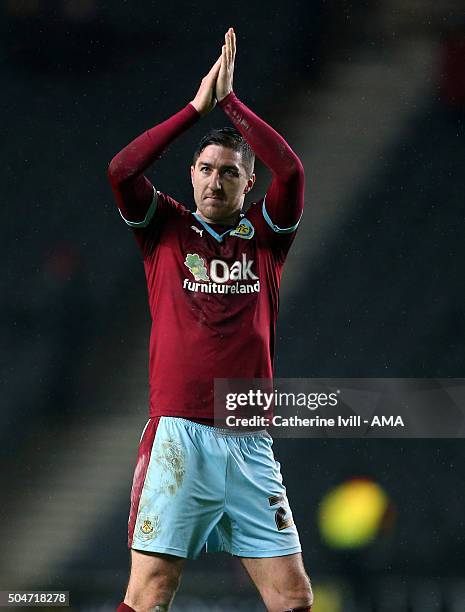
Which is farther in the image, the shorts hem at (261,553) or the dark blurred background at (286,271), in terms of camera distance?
the dark blurred background at (286,271)

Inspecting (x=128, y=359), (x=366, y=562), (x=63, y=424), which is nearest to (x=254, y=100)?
(x=128, y=359)

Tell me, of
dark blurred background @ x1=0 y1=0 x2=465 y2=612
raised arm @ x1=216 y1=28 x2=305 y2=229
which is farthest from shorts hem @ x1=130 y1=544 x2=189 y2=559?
dark blurred background @ x1=0 y1=0 x2=465 y2=612

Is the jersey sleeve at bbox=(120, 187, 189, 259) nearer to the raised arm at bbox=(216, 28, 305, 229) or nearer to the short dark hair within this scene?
the short dark hair

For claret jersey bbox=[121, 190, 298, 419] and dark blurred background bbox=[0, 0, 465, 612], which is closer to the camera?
claret jersey bbox=[121, 190, 298, 419]

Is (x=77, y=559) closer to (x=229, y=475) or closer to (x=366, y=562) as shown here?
(x=366, y=562)

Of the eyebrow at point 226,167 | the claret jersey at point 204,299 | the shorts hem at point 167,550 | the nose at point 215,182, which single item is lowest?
the shorts hem at point 167,550

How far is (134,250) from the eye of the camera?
3.66 meters

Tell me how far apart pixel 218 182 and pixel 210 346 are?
0.39 metres

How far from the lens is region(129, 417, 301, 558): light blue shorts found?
7.22 ft

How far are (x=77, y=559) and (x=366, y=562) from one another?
1.03 metres

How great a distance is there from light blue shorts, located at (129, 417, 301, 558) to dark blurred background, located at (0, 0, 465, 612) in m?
1.34

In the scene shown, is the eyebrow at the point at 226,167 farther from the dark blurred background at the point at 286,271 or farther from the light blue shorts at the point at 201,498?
the dark blurred background at the point at 286,271

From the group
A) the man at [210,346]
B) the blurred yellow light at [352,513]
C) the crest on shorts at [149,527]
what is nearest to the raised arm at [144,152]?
the man at [210,346]

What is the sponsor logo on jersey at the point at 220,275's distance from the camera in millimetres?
2330
